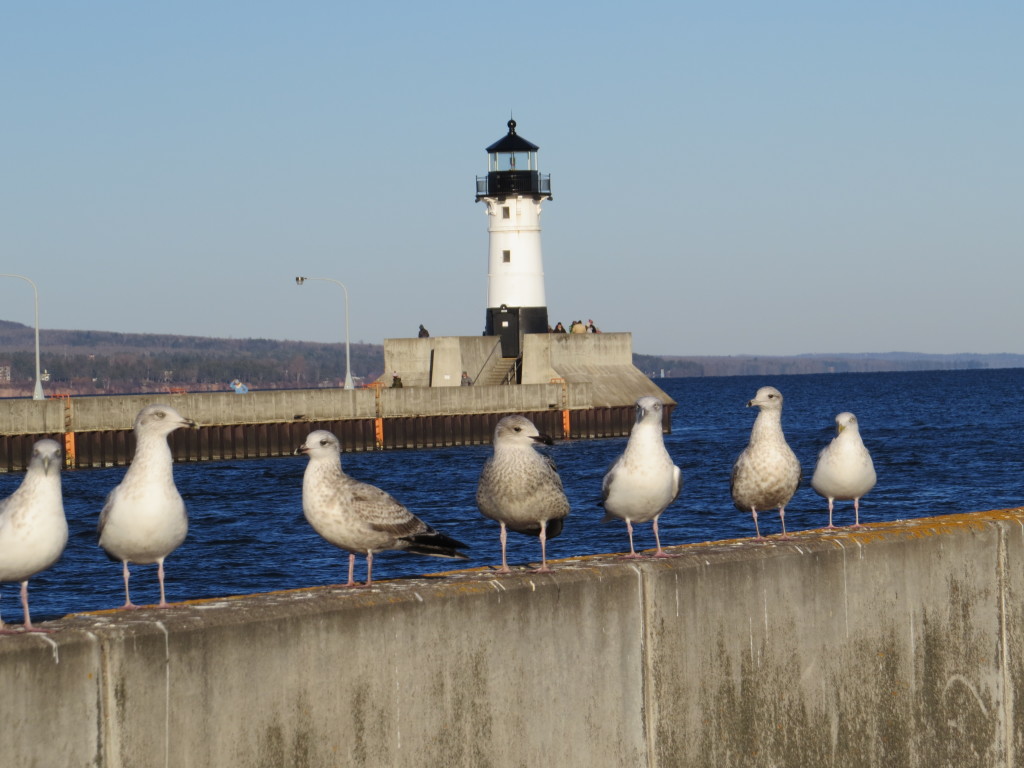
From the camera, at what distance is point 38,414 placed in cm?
4944

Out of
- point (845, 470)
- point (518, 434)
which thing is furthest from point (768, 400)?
point (518, 434)

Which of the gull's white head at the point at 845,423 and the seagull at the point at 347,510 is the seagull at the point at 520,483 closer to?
the seagull at the point at 347,510

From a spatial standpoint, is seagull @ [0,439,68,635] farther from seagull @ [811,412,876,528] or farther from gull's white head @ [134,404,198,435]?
seagull @ [811,412,876,528]

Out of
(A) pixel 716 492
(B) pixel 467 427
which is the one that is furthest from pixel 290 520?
(B) pixel 467 427

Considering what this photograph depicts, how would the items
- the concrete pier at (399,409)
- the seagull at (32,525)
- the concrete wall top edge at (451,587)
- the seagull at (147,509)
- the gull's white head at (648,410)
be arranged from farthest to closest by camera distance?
the concrete pier at (399,409) → the gull's white head at (648,410) → the seagull at (147,509) → the seagull at (32,525) → the concrete wall top edge at (451,587)

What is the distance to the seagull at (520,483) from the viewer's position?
7301mm

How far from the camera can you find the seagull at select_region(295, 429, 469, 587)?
6.96 meters

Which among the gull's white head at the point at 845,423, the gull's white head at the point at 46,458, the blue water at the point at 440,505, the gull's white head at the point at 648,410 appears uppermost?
the gull's white head at the point at 648,410

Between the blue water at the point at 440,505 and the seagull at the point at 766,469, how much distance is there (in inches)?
166

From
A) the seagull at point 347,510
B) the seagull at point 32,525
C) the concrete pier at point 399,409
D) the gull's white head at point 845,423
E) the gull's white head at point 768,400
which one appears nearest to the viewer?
the seagull at point 32,525

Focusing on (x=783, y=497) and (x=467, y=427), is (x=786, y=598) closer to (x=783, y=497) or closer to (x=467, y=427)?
(x=783, y=497)

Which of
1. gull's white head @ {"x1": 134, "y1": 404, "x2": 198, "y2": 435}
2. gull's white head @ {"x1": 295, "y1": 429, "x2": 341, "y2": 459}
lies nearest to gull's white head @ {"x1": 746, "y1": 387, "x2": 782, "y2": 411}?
gull's white head @ {"x1": 295, "y1": 429, "x2": 341, "y2": 459}

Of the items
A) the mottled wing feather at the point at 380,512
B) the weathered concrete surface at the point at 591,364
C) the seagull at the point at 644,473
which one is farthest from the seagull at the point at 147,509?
the weathered concrete surface at the point at 591,364

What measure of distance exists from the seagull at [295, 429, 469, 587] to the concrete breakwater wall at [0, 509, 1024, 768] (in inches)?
16.5
